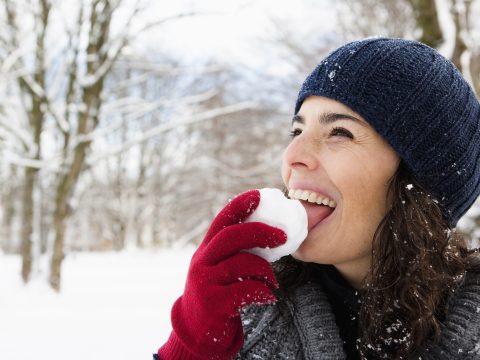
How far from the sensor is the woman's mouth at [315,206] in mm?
1646

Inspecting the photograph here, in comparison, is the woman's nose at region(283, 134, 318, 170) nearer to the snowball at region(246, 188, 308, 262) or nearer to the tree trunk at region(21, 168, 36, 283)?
the snowball at region(246, 188, 308, 262)

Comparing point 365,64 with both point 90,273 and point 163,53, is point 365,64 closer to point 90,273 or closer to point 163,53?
point 90,273

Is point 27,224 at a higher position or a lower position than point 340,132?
lower

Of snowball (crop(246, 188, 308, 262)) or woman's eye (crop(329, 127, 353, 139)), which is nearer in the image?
snowball (crop(246, 188, 308, 262))

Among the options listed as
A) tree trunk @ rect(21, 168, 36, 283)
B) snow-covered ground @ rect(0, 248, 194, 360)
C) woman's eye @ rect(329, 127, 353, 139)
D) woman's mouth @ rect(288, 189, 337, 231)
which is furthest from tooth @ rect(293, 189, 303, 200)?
tree trunk @ rect(21, 168, 36, 283)

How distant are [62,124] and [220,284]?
5.01m

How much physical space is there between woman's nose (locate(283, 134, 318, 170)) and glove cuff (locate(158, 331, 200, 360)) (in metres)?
0.73

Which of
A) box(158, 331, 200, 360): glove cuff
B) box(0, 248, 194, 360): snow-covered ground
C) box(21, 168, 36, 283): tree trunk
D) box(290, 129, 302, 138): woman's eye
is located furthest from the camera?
box(21, 168, 36, 283): tree trunk

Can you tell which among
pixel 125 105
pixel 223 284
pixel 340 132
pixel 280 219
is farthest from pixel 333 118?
pixel 125 105

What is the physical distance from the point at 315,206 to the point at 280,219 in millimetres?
211

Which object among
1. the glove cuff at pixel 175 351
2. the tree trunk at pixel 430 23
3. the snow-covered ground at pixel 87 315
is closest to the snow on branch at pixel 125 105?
the snow-covered ground at pixel 87 315

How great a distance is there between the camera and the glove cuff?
1496mm

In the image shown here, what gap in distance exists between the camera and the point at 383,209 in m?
1.67

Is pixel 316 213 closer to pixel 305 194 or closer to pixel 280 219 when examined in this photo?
pixel 305 194
